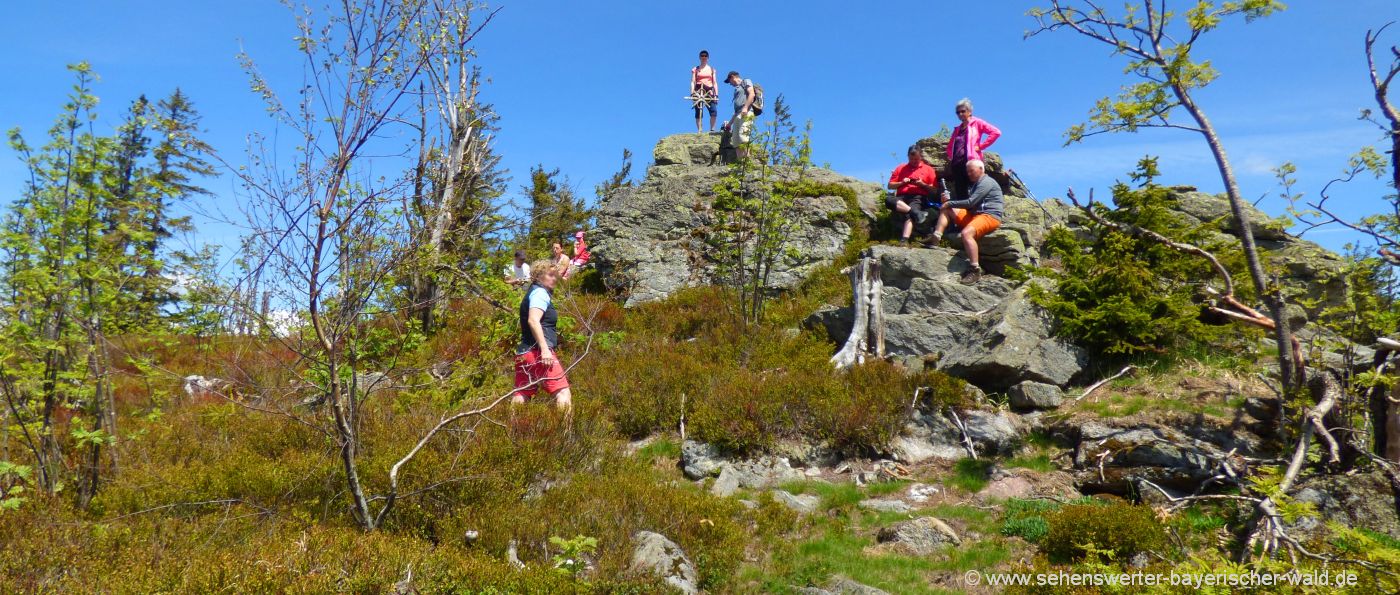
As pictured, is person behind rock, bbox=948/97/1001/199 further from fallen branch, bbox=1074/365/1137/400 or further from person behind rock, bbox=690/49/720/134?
person behind rock, bbox=690/49/720/134

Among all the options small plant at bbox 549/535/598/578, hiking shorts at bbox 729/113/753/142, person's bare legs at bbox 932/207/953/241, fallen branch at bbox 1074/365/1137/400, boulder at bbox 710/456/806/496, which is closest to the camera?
small plant at bbox 549/535/598/578

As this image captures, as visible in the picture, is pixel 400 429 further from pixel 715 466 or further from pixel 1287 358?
pixel 1287 358

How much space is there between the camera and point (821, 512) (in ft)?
21.1

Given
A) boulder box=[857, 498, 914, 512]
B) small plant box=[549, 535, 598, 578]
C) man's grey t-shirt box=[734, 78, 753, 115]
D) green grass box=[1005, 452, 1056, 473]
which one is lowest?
boulder box=[857, 498, 914, 512]

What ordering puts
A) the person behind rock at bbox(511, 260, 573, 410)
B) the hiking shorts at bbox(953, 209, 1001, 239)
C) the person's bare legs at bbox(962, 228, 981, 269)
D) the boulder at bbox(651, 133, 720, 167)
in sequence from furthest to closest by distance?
the boulder at bbox(651, 133, 720, 167)
the hiking shorts at bbox(953, 209, 1001, 239)
the person's bare legs at bbox(962, 228, 981, 269)
the person behind rock at bbox(511, 260, 573, 410)

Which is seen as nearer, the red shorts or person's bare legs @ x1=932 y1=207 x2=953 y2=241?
the red shorts

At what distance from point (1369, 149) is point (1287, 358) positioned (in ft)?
6.11

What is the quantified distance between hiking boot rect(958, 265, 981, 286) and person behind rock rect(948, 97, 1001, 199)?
5.33ft

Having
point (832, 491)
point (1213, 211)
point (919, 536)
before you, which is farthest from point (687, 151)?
point (919, 536)

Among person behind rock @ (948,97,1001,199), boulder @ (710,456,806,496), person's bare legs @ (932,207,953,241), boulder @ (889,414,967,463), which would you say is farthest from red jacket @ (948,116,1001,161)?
boulder @ (710,456,806,496)

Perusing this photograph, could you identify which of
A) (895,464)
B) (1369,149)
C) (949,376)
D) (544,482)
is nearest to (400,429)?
(544,482)

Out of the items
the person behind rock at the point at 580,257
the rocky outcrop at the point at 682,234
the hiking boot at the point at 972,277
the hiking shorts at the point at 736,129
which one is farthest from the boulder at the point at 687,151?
the hiking boot at the point at 972,277

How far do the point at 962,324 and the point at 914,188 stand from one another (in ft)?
12.3

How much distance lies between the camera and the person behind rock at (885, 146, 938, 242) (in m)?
→ 12.4
